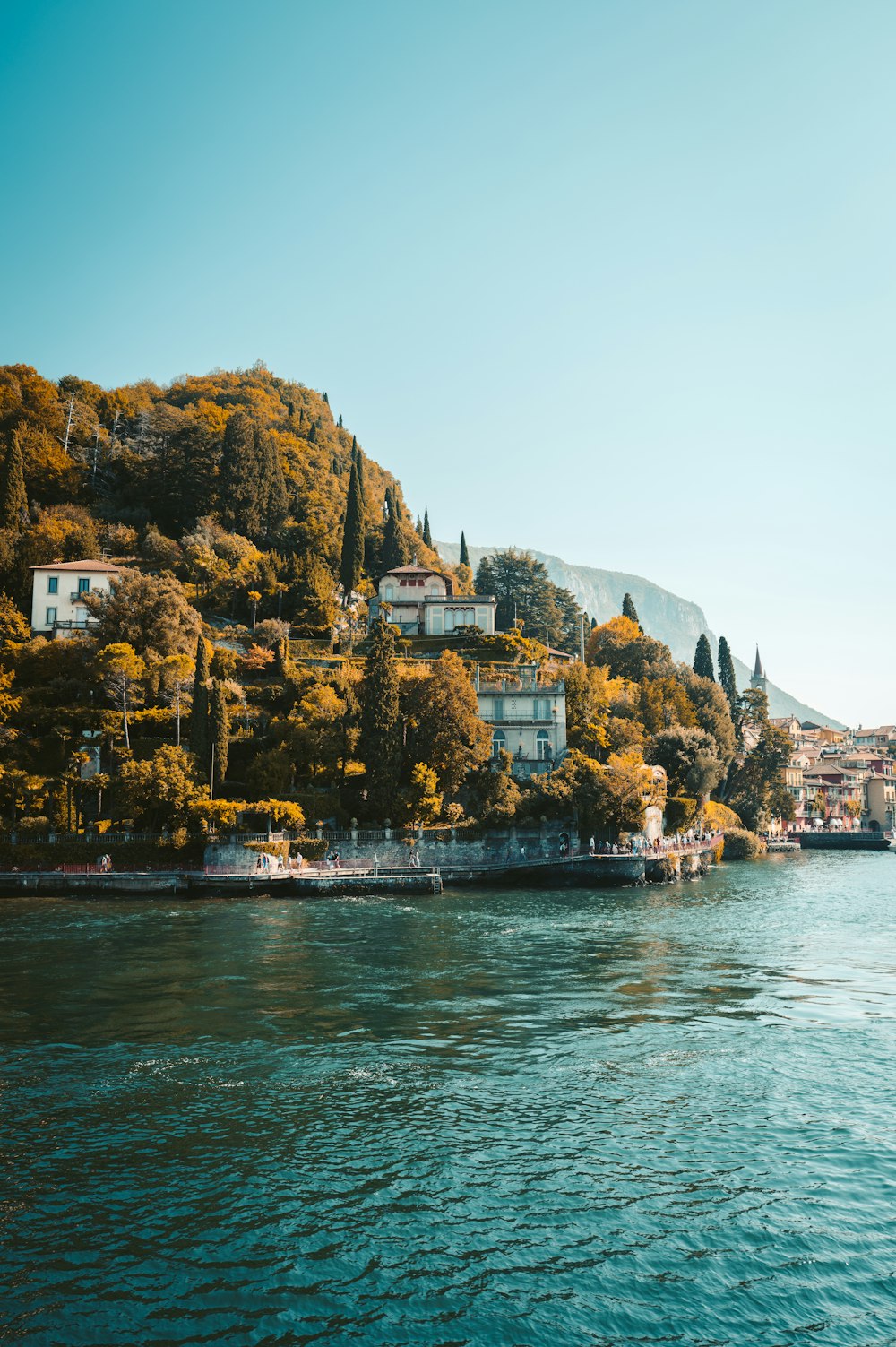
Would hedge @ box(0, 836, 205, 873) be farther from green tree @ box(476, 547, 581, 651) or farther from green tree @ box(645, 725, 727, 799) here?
green tree @ box(476, 547, 581, 651)

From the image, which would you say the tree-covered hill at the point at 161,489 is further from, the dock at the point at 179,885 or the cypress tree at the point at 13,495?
the dock at the point at 179,885

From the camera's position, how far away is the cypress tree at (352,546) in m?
95.8

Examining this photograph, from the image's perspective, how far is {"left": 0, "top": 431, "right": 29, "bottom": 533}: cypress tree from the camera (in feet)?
283

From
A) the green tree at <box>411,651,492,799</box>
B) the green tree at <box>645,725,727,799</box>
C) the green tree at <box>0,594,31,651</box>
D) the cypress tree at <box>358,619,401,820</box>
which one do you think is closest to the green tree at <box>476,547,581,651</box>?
the green tree at <box>645,725,727,799</box>

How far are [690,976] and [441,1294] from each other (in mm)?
20447

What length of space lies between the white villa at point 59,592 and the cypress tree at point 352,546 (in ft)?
84.3

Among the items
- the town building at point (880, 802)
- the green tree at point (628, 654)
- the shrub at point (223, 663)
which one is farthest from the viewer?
the town building at point (880, 802)

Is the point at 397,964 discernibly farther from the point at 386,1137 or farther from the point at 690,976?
the point at 386,1137

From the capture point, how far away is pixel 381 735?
197 ft

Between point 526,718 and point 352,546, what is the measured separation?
107 ft

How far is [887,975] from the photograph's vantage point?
1264 inches

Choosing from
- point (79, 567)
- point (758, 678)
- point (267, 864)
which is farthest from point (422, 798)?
point (758, 678)

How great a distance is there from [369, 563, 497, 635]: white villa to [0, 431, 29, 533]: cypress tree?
3255cm

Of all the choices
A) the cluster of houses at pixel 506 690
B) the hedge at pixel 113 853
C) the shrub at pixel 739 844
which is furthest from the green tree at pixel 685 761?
the hedge at pixel 113 853
